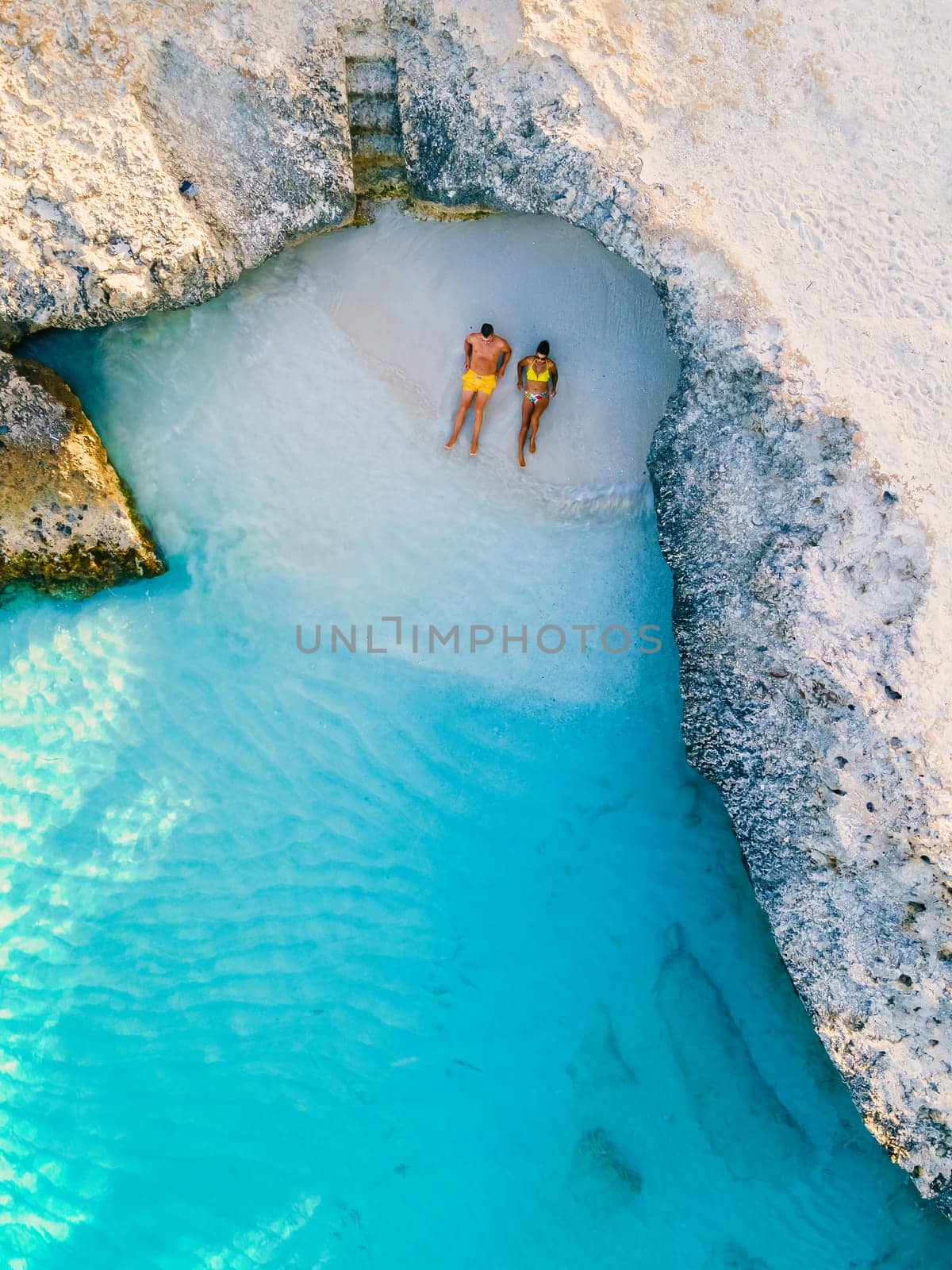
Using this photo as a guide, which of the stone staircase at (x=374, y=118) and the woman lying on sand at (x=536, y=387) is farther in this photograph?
the woman lying on sand at (x=536, y=387)

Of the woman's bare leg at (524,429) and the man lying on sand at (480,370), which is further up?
the man lying on sand at (480,370)

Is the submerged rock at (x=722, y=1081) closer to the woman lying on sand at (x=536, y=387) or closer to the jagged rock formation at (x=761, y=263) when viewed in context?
the jagged rock formation at (x=761, y=263)

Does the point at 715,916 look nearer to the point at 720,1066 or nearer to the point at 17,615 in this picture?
the point at 720,1066

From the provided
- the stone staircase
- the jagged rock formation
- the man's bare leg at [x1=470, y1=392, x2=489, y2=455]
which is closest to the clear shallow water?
the man's bare leg at [x1=470, y1=392, x2=489, y2=455]

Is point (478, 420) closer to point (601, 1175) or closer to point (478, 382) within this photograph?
point (478, 382)

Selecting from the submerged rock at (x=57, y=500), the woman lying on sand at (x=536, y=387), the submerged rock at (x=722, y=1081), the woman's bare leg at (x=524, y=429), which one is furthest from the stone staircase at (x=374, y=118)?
the submerged rock at (x=722, y=1081)

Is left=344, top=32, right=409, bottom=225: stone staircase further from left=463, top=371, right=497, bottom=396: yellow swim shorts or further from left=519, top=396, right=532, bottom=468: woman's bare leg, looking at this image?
left=519, top=396, right=532, bottom=468: woman's bare leg

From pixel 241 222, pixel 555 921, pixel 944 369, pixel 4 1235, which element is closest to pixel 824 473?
pixel 944 369
